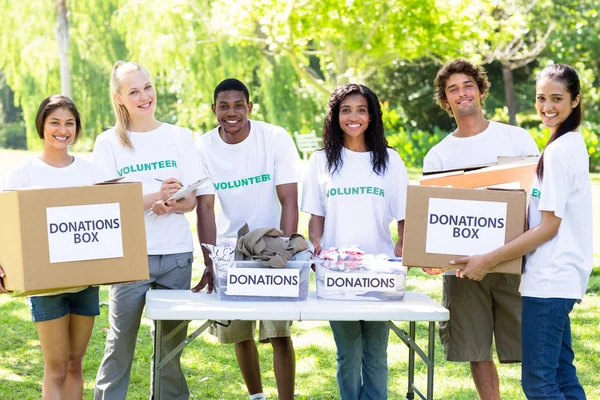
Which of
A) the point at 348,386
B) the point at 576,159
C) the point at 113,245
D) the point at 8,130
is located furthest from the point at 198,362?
the point at 8,130

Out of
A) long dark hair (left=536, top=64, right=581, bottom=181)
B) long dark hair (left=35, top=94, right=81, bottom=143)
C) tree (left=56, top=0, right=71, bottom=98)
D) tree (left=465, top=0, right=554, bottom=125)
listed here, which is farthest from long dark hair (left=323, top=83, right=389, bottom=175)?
tree (left=465, top=0, right=554, bottom=125)

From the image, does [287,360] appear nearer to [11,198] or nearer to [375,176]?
[375,176]

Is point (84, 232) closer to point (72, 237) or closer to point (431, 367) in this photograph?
point (72, 237)

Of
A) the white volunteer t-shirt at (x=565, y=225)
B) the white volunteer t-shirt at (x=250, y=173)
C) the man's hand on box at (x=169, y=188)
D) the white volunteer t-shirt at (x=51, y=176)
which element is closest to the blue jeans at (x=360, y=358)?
the white volunteer t-shirt at (x=250, y=173)

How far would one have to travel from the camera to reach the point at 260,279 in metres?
3.31

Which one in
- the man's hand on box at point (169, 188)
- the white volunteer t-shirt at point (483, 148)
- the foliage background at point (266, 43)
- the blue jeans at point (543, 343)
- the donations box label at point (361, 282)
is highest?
the foliage background at point (266, 43)

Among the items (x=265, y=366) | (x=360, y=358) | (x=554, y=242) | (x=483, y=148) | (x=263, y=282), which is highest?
(x=483, y=148)

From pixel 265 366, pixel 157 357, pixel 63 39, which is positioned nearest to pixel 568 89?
pixel 157 357

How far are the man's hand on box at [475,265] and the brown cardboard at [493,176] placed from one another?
31 centimetres

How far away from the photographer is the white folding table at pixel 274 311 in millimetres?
3139

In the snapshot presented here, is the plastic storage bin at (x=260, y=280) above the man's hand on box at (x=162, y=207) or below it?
below

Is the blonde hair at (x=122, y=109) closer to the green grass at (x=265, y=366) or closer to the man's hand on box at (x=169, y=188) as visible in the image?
the man's hand on box at (x=169, y=188)

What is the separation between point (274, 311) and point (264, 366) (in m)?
2.17

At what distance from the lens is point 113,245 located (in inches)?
125
